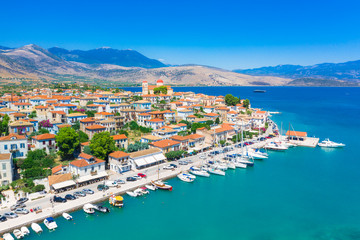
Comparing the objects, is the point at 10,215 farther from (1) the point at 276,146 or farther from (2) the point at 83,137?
(1) the point at 276,146

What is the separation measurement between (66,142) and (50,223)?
1846 centimetres

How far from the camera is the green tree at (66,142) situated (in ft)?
144

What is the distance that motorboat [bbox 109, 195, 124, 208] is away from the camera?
108 feet

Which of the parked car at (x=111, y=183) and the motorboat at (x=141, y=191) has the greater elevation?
the parked car at (x=111, y=183)

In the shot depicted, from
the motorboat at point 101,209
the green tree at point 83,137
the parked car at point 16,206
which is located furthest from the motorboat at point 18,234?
the green tree at point 83,137

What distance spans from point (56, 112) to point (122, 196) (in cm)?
3446

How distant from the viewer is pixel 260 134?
71.1 metres

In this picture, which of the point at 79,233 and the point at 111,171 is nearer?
the point at 79,233

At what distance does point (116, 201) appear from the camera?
1297 inches

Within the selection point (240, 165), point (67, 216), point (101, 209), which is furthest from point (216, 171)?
point (67, 216)

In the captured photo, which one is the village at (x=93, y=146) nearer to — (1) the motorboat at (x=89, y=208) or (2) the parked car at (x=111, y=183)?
(2) the parked car at (x=111, y=183)

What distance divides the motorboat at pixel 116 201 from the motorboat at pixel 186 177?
11.3 m

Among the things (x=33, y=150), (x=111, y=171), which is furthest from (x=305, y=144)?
(x=33, y=150)

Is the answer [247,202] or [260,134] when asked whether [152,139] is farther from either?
[260,134]
